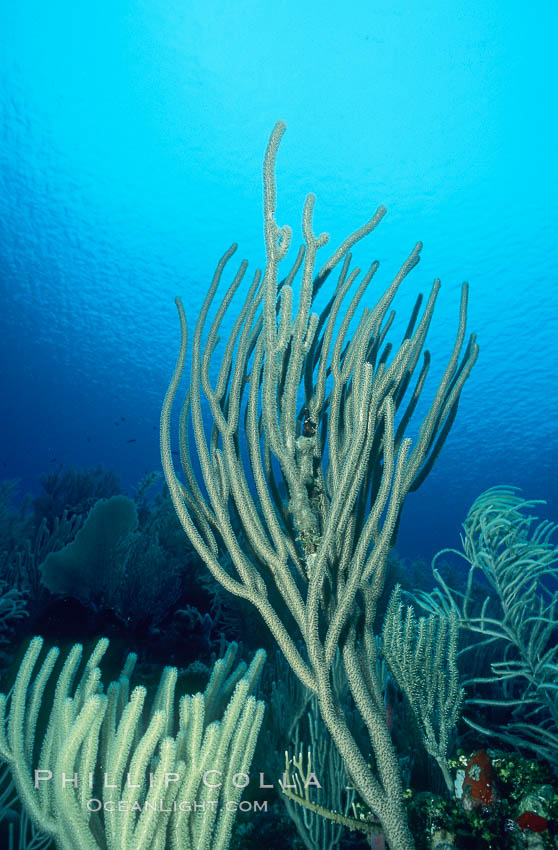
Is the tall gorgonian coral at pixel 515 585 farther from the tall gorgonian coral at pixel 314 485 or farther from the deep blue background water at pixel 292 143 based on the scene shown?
the deep blue background water at pixel 292 143

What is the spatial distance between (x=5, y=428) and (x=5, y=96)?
1596 inches

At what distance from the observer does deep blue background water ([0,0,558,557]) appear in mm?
12492

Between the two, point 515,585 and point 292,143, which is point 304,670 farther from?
point 292,143

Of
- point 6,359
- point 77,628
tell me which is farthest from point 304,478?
point 6,359

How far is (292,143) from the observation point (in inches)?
581

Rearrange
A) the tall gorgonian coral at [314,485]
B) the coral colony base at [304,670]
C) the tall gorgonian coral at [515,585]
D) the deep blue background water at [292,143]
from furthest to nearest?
1. the deep blue background water at [292,143]
2. the tall gorgonian coral at [515,585]
3. the tall gorgonian coral at [314,485]
4. the coral colony base at [304,670]

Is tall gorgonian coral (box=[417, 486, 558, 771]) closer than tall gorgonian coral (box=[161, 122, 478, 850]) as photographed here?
No

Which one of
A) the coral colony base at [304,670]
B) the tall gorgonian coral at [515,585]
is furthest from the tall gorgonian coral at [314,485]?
the tall gorgonian coral at [515,585]

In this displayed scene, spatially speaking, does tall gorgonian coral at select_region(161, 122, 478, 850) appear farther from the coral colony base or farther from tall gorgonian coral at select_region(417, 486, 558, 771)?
tall gorgonian coral at select_region(417, 486, 558, 771)

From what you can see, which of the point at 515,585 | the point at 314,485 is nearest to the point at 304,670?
the point at 314,485

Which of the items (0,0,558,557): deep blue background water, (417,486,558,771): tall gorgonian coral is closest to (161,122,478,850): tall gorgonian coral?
(417,486,558,771): tall gorgonian coral

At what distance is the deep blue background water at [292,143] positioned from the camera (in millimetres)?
12492

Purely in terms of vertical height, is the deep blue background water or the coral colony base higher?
the deep blue background water

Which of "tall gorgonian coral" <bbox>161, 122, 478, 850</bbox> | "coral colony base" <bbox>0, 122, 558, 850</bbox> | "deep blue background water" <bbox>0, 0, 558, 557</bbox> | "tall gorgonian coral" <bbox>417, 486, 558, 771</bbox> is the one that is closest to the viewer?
"coral colony base" <bbox>0, 122, 558, 850</bbox>
